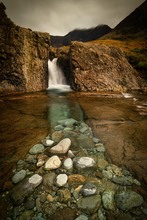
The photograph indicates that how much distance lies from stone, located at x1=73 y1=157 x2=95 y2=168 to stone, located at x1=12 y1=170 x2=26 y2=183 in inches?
42.4

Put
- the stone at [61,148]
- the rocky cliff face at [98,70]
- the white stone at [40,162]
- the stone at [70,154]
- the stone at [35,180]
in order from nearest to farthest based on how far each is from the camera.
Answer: the stone at [35,180]
the white stone at [40,162]
the stone at [70,154]
the stone at [61,148]
the rocky cliff face at [98,70]

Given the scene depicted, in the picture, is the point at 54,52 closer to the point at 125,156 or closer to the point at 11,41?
the point at 11,41

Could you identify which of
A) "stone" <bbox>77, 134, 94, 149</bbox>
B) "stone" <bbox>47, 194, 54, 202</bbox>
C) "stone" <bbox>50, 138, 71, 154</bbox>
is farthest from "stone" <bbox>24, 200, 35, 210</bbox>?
"stone" <bbox>77, 134, 94, 149</bbox>

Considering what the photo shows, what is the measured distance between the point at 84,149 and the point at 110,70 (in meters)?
13.7

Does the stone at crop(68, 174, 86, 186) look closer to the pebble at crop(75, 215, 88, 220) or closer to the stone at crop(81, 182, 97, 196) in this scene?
the stone at crop(81, 182, 97, 196)

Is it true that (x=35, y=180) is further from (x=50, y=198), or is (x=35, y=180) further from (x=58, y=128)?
(x=58, y=128)

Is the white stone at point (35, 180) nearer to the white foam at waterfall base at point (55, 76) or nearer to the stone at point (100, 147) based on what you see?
the stone at point (100, 147)

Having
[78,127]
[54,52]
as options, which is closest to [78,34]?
[54,52]

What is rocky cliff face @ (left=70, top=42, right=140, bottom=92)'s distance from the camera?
48.0 feet

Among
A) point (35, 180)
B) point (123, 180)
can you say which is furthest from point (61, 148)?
point (123, 180)

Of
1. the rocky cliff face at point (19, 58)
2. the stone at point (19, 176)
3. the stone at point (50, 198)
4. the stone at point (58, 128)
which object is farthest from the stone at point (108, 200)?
the rocky cliff face at point (19, 58)

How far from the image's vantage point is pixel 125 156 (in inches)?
135

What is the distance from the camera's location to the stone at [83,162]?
3.02 m

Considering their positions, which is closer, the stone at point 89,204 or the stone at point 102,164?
the stone at point 89,204
